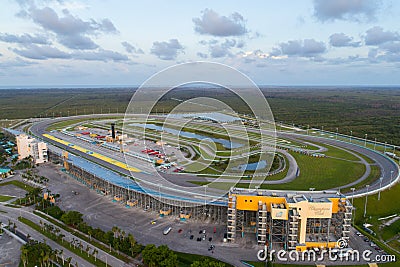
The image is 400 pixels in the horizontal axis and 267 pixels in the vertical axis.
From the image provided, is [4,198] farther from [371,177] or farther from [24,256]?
[371,177]

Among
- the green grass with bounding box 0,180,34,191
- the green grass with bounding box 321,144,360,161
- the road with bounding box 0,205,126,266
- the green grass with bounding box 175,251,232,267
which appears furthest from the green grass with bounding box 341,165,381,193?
the green grass with bounding box 0,180,34,191

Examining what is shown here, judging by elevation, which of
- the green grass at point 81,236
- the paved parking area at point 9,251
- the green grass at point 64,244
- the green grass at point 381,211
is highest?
the green grass at point 381,211

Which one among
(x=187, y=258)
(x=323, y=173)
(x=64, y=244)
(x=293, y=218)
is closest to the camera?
(x=187, y=258)

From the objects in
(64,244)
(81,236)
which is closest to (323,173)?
(81,236)

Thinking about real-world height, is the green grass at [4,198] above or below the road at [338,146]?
below

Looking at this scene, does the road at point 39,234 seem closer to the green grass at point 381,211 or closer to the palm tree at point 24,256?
the palm tree at point 24,256

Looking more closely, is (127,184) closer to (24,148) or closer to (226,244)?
(226,244)

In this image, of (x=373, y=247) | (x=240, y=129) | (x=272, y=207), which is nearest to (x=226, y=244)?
(x=272, y=207)

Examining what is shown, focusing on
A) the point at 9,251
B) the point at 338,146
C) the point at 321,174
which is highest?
the point at 338,146

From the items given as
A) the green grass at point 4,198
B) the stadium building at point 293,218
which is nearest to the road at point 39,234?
the green grass at point 4,198
